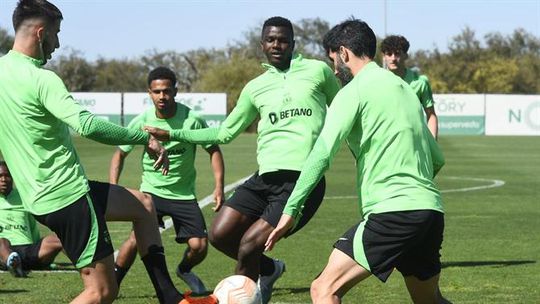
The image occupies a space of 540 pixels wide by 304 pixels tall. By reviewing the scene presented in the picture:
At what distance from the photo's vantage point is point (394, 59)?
42.6 feet

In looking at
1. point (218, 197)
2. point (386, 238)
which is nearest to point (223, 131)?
point (218, 197)

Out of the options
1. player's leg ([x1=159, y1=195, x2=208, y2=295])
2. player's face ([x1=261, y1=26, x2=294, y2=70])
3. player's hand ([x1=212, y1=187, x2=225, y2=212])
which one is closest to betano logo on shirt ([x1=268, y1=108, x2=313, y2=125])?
player's face ([x1=261, y1=26, x2=294, y2=70])

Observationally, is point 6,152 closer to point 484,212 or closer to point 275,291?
point 275,291

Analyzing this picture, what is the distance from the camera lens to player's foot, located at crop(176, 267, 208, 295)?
36.8 feet

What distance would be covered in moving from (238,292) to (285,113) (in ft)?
8.25

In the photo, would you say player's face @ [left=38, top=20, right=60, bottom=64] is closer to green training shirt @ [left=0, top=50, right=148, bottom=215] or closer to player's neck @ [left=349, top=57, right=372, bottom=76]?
green training shirt @ [left=0, top=50, right=148, bottom=215]

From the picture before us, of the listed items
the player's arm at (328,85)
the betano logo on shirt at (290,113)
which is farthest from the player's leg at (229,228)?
the player's arm at (328,85)

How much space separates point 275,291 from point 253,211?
1.38m

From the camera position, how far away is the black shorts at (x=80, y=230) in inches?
295

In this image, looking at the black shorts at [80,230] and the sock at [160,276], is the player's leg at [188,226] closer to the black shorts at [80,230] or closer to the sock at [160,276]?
the sock at [160,276]

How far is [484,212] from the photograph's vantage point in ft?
66.3

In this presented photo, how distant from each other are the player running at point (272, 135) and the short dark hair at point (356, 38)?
2.47 meters

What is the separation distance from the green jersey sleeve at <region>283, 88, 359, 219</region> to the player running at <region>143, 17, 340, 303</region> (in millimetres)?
2673

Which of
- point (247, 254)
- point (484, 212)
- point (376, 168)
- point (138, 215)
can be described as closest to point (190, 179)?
point (247, 254)
